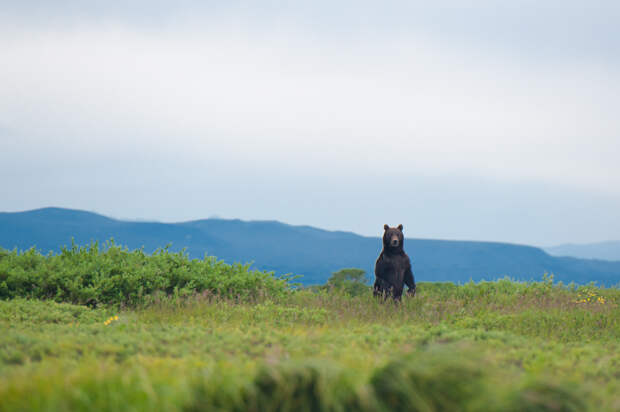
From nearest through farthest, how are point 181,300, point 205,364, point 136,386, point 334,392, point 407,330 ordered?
point 334,392 < point 136,386 < point 205,364 < point 407,330 < point 181,300

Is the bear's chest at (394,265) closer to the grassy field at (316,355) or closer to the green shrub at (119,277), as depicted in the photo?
the grassy field at (316,355)

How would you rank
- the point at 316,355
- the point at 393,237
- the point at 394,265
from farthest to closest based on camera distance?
the point at 394,265, the point at 393,237, the point at 316,355

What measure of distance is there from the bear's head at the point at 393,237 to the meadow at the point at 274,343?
1.25 m

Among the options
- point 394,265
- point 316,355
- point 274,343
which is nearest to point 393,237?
point 394,265

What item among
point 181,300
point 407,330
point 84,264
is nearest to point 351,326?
point 407,330

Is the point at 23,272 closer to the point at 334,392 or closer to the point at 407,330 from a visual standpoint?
the point at 407,330

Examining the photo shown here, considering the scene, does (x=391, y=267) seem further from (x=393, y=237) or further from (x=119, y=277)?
(x=119, y=277)

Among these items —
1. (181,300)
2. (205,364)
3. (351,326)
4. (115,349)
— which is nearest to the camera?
(205,364)

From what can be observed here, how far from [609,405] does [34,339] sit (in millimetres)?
5943

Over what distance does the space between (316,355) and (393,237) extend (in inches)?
223

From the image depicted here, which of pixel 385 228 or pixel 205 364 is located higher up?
pixel 385 228

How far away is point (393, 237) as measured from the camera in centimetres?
1154

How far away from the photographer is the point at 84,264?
489 inches

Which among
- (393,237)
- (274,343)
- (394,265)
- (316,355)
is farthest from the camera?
(394,265)
